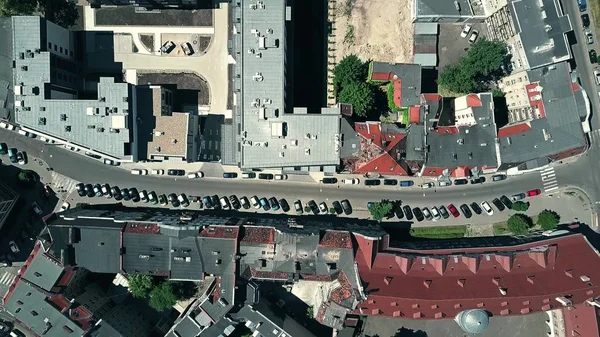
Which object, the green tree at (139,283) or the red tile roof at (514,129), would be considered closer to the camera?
the red tile roof at (514,129)

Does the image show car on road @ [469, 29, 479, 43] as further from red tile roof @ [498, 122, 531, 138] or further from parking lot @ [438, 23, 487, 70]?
red tile roof @ [498, 122, 531, 138]

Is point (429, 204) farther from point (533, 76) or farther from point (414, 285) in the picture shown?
point (533, 76)

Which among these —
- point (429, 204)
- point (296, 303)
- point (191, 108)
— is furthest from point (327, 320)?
point (191, 108)

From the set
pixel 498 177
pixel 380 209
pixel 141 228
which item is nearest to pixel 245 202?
pixel 141 228

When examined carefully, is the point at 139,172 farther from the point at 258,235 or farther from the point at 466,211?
the point at 466,211

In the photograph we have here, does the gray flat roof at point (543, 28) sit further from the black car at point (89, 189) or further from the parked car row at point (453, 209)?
the black car at point (89, 189)

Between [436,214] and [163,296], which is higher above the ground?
[436,214]

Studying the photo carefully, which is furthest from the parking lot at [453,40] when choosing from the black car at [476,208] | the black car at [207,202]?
the black car at [207,202]
